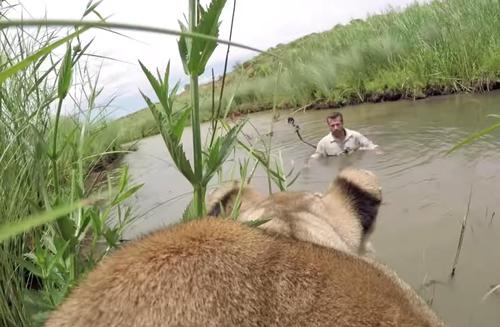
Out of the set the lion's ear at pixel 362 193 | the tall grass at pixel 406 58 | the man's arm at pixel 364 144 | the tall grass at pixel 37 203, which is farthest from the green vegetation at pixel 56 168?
the tall grass at pixel 406 58

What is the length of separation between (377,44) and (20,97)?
16.7 meters

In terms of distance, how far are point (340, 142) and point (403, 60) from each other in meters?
6.31

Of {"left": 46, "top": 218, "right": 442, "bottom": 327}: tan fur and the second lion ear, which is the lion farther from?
the second lion ear

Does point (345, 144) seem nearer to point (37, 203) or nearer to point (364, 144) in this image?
point (364, 144)

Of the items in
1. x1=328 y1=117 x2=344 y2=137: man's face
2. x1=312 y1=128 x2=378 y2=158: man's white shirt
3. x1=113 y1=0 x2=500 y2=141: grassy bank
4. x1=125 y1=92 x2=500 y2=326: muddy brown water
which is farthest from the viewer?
x1=113 y1=0 x2=500 y2=141: grassy bank

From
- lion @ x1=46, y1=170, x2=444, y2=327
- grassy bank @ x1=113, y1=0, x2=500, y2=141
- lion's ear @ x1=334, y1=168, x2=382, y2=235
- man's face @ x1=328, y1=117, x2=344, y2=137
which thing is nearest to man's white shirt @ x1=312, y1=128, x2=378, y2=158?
man's face @ x1=328, y1=117, x2=344, y2=137

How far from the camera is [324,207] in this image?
282 cm

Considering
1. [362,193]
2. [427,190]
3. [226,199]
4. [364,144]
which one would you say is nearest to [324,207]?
[362,193]

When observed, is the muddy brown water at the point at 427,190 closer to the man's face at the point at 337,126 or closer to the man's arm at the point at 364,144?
the man's arm at the point at 364,144

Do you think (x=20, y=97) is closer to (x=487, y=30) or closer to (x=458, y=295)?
(x=458, y=295)

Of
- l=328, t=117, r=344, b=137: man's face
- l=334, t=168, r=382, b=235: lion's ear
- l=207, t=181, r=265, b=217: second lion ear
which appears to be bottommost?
l=328, t=117, r=344, b=137: man's face

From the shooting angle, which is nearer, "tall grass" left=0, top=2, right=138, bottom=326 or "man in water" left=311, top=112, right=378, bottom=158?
"tall grass" left=0, top=2, right=138, bottom=326

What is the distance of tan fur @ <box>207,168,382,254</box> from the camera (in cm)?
259

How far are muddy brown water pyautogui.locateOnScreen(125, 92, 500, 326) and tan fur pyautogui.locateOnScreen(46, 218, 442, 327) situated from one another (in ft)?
1.29
